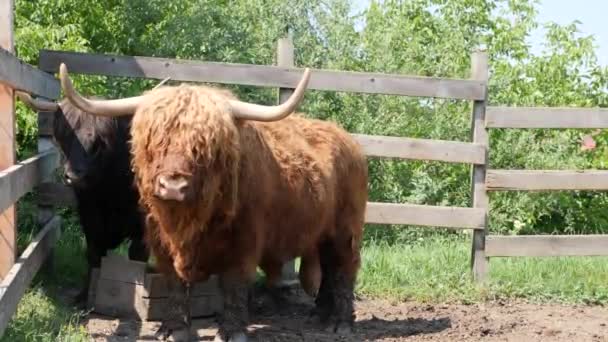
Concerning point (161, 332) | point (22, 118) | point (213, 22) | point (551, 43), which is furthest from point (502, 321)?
point (551, 43)

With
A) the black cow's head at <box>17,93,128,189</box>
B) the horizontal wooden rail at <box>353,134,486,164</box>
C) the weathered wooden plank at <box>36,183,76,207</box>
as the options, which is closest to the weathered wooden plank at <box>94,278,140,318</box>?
the black cow's head at <box>17,93,128,189</box>

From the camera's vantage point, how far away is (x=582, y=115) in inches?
305

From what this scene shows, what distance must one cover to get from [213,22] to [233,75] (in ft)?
19.8

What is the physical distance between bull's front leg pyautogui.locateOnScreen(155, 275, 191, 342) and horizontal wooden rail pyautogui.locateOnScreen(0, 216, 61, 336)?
89cm

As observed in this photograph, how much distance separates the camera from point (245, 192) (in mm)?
5195

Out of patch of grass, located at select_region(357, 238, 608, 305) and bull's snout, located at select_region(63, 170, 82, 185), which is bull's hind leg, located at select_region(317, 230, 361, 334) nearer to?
patch of grass, located at select_region(357, 238, 608, 305)

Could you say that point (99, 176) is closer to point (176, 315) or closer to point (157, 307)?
point (157, 307)

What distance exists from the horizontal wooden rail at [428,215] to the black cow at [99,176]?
2.20 metres

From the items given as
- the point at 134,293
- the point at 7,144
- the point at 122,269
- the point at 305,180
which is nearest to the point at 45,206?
the point at 122,269

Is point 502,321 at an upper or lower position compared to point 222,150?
lower

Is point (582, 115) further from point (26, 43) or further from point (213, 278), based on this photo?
point (26, 43)

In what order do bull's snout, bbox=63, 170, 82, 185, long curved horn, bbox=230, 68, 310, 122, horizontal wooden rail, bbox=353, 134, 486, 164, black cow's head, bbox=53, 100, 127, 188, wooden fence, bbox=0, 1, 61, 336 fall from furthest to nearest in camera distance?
horizontal wooden rail, bbox=353, 134, 486, 164, black cow's head, bbox=53, 100, 127, 188, bull's snout, bbox=63, 170, 82, 185, long curved horn, bbox=230, 68, 310, 122, wooden fence, bbox=0, 1, 61, 336

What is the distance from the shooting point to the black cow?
18.8 ft

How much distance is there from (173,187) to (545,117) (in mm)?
4366
